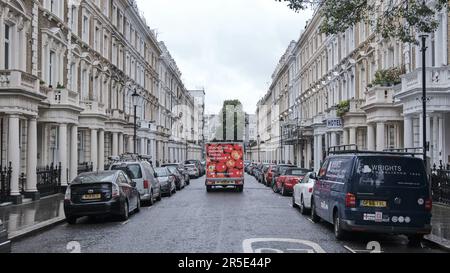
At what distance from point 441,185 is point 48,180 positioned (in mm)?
17412

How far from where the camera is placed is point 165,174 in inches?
1196

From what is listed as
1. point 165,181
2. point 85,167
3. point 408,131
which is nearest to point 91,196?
point 165,181

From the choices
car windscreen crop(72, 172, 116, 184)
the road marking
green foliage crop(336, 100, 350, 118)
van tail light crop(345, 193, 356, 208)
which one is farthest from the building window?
green foliage crop(336, 100, 350, 118)

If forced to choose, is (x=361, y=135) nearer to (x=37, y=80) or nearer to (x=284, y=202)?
(x=284, y=202)

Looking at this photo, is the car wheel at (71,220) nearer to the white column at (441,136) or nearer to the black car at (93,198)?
the black car at (93,198)

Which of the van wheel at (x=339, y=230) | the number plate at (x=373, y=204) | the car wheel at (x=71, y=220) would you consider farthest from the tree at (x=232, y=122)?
the number plate at (x=373, y=204)

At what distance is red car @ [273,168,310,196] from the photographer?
2862 cm

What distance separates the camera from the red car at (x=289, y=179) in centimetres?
2862

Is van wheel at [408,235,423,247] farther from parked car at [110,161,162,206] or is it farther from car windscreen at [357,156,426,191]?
parked car at [110,161,162,206]

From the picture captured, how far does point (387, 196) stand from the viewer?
12.7m

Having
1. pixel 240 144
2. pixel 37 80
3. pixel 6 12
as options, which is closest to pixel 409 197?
pixel 37 80

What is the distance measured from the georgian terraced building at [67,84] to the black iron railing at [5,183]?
119mm

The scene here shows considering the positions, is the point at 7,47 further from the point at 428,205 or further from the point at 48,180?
the point at 428,205
